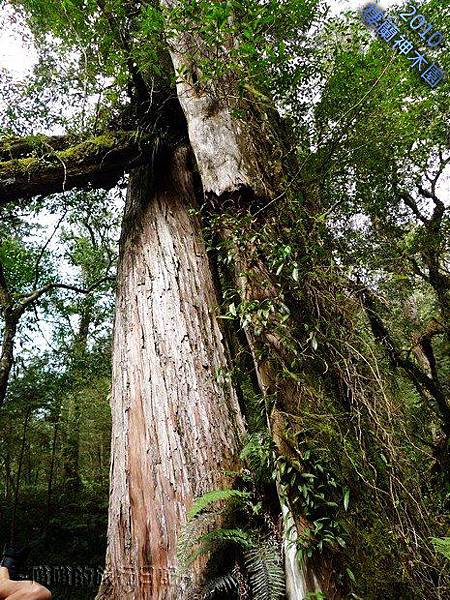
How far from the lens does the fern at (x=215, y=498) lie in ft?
6.36

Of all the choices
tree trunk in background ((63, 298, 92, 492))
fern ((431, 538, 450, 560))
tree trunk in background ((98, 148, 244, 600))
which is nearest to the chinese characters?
tree trunk in background ((98, 148, 244, 600))

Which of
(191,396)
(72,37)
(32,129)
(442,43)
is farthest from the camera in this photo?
(442,43)

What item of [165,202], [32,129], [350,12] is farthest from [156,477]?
[350,12]

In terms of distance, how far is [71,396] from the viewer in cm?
960

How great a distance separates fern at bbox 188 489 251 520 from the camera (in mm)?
1939

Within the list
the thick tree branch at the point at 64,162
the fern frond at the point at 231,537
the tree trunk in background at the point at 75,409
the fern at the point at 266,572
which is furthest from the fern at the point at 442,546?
the tree trunk in background at the point at 75,409

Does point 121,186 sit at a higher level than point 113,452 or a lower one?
higher

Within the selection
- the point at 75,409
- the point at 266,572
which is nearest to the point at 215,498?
the point at 266,572

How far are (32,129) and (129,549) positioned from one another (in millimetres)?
5928

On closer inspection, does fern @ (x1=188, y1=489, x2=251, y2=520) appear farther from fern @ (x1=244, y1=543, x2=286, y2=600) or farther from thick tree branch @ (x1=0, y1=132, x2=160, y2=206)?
thick tree branch @ (x1=0, y1=132, x2=160, y2=206)

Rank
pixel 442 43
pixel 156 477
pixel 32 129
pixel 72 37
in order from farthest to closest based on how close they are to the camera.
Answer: pixel 442 43, pixel 32 129, pixel 72 37, pixel 156 477

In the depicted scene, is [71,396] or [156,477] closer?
[156,477]

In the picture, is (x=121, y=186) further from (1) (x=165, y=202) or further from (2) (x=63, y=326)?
(2) (x=63, y=326)

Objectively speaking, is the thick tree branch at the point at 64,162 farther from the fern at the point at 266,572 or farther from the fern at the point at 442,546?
the fern at the point at 442,546
